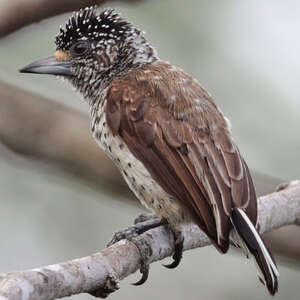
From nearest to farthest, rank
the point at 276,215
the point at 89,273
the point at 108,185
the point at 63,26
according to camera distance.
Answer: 1. the point at 89,273
2. the point at 276,215
3. the point at 63,26
4. the point at 108,185

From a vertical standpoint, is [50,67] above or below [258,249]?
above

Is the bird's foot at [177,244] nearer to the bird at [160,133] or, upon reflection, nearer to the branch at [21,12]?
the bird at [160,133]

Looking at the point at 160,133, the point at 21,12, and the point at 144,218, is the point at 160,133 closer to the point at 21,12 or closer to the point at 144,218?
the point at 144,218

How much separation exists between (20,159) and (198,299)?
2112 mm

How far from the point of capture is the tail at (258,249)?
3678mm

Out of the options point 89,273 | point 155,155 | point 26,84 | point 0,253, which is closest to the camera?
point 89,273

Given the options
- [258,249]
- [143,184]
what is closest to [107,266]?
[258,249]

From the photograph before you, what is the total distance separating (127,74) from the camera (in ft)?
15.5

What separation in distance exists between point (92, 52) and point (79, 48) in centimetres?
8

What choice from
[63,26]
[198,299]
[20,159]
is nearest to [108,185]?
[20,159]

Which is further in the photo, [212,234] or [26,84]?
[26,84]

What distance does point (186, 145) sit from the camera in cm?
423

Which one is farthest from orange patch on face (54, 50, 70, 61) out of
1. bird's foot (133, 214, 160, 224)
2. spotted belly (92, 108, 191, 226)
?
bird's foot (133, 214, 160, 224)

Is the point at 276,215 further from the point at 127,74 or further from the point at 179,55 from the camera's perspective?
the point at 179,55
